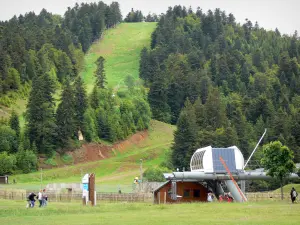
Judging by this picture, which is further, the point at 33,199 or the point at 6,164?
the point at 6,164

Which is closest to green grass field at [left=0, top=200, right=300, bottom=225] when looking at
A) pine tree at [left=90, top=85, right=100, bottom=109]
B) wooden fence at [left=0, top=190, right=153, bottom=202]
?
wooden fence at [left=0, top=190, right=153, bottom=202]

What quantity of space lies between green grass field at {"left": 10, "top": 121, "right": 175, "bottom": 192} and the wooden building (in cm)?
1953

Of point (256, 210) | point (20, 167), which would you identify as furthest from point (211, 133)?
point (256, 210)

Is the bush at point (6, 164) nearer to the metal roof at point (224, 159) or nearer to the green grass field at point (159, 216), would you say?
the metal roof at point (224, 159)

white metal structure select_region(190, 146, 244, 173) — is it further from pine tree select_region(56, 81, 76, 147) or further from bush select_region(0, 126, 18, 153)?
pine tree select_region(56, 81, 76, 147)

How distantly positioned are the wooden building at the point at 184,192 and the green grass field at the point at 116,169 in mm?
19526

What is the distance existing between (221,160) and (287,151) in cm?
1022

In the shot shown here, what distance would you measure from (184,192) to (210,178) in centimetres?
347

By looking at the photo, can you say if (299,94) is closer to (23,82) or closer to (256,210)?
(23,82)

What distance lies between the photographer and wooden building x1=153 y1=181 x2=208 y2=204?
64.1 m

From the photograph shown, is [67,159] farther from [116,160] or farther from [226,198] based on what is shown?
[226,198]

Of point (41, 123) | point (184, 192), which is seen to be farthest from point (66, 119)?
point (184, 192)

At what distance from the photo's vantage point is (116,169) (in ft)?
385

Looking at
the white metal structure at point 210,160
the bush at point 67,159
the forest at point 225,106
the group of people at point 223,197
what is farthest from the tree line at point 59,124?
the group of people at point 223,197
